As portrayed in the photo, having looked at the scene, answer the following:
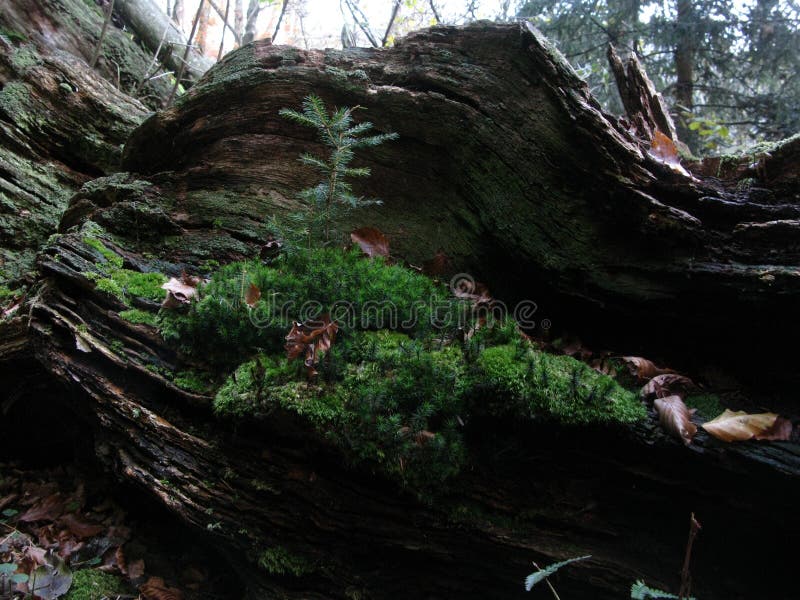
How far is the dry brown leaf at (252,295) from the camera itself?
304 centimetres

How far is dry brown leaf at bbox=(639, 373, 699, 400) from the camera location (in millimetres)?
2883

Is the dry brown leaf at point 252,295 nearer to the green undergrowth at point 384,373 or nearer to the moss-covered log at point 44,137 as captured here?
the green undergrowth at point 384,373

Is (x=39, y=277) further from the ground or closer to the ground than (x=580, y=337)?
closer to the ground

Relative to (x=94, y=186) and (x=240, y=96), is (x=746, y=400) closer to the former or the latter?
(x=240, y=96)

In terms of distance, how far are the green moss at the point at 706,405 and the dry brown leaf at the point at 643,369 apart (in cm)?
23

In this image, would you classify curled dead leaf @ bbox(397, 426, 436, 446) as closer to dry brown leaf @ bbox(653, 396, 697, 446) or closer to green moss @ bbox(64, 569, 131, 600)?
dry brown leaf @ bbox(653, 396, 697, 446)

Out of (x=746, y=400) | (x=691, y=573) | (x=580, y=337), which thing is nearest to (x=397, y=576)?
(x=691, y=573)

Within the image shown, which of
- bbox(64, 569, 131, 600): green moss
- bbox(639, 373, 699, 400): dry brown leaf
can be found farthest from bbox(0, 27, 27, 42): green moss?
bbox(639, 373, 699, 400): dry brown leaf

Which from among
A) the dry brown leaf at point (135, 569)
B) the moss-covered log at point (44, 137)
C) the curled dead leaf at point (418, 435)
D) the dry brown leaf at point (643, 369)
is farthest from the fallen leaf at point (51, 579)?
the dry brown leaf at point (643, 369)

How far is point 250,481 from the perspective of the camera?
9.03ft

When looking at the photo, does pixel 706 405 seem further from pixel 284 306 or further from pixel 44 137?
pixel 44 137

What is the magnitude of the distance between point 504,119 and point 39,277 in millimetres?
3857

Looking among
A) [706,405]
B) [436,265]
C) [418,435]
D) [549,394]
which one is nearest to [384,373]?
[418,435]

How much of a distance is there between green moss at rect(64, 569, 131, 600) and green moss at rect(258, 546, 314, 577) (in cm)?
110
